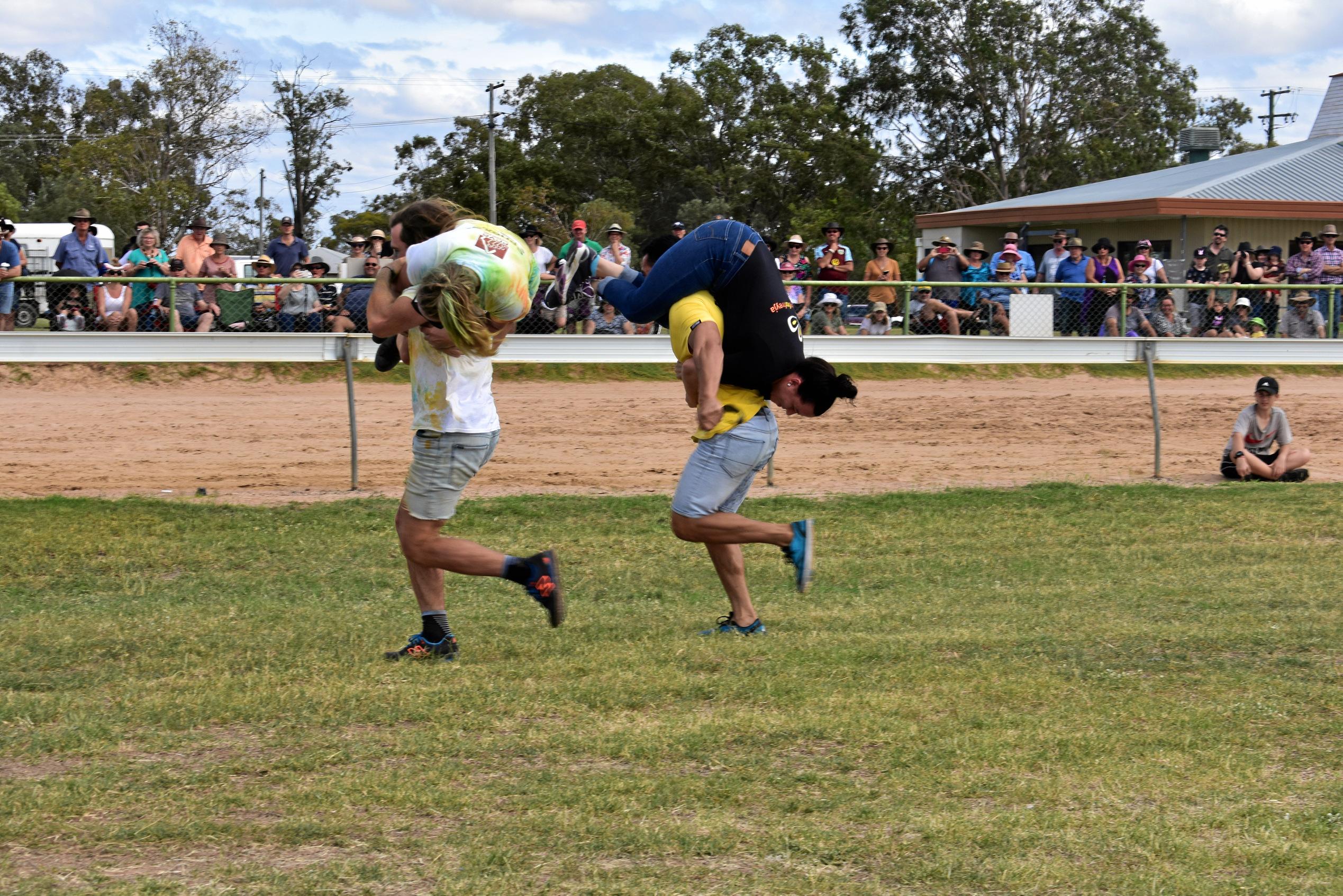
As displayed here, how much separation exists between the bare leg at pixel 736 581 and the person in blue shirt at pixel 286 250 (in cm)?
1243

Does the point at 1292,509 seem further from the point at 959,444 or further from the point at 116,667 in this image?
the point at 116,667

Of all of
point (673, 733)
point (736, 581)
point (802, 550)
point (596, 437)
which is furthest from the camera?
point (596, 437)

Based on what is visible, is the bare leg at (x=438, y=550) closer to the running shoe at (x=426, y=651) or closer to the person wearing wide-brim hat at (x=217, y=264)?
the running shoe at (x=426, y=651)

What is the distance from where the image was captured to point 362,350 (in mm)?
16578

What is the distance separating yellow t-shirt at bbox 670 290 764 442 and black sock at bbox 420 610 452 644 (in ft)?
4.53

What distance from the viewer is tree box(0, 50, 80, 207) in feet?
204

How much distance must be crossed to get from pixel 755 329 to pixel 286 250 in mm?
13016

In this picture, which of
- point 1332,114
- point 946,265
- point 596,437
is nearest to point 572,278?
point 596,437

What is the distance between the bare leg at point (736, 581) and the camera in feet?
22.6

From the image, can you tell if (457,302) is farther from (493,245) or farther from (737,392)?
(737,392)

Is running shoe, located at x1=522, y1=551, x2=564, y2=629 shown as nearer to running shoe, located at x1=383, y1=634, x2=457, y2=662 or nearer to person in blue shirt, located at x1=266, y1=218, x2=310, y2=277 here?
running shoe, located at x1=383, y1=634, x2=457, y2=662

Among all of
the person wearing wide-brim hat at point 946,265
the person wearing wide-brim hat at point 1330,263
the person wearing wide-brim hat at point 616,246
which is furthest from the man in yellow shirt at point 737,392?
the person wearing wide-brim hat at point 1330,263

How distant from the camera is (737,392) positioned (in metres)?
6.54

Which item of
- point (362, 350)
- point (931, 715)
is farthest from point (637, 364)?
point (931, 715)
